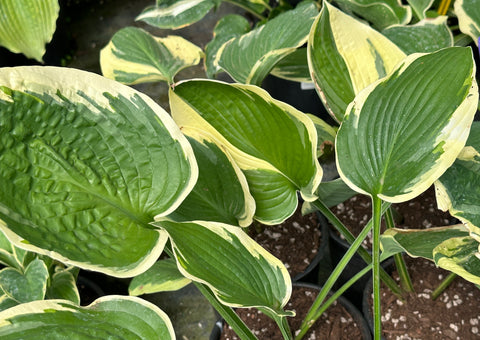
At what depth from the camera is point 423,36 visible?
91cm

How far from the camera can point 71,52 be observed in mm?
2160

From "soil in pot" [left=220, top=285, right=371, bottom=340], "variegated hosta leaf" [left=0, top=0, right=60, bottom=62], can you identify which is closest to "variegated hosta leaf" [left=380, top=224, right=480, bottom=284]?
"soil in pot" [left=220, top=285, right=371, bottom=340]

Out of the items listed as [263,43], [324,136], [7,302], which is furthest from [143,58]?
[7,302]

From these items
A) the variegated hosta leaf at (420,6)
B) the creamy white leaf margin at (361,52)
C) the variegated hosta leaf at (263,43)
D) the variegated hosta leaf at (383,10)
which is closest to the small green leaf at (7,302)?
the variegated hosta leaf at (263,43)

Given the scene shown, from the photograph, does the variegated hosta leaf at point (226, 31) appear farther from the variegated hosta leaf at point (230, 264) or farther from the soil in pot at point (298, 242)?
the variegated hosta leaf at point (230, 264)

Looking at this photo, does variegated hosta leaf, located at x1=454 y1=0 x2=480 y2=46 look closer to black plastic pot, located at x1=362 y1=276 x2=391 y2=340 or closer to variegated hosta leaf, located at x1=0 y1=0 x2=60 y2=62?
black plastic pot, located at x1=362 y1=276 x2=391 y2=340

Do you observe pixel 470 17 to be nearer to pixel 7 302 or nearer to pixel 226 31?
pixel 226 31

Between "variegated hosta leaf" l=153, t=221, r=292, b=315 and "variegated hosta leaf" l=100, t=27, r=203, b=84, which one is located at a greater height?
"variegated hosta leaf" l=100, t=27, r=203, b=84

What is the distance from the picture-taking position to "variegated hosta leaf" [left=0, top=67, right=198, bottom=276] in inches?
20.5

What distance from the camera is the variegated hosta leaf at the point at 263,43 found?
0.91 metres

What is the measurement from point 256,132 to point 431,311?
48cm

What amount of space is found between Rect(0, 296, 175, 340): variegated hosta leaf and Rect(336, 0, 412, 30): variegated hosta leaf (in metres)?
0.76

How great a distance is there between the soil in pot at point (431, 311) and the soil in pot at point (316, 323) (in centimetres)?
3

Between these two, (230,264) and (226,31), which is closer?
(230,264)
